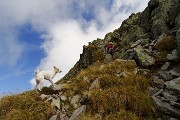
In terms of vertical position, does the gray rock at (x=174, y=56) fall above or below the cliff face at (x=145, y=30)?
below

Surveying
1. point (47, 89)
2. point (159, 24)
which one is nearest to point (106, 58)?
point (159, 24)

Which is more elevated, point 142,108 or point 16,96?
point 16,96

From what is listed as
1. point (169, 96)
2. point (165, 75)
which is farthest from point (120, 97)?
point (165, 75)

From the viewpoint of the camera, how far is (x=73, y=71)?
38.6 meters

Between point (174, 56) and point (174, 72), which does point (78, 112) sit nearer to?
point (174, 72)

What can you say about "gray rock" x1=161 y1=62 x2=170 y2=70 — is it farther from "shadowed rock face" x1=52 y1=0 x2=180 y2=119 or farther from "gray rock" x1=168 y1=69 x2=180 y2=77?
"gray rock" x1=168 y1=69 x2=180 y2=77

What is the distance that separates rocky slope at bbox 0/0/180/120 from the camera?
18828 millimetres

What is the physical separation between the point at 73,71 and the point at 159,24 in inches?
488

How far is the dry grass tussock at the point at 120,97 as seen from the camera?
19.1 metres

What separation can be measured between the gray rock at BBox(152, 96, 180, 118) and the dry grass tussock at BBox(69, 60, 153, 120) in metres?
0.55

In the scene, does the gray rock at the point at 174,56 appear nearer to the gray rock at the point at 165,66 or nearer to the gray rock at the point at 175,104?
the gray rock at the point at 165,66

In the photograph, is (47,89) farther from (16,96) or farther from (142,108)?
(142,108)

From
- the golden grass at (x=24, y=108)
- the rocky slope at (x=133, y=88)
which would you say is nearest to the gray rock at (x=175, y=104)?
the rocky slope at (x=133, y=88)

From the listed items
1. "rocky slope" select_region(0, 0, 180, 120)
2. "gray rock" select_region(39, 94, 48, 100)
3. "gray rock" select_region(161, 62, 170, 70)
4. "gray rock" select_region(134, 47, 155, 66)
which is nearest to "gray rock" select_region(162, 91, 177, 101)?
"rocky slope" select_region(0, 0, 180, 120)
